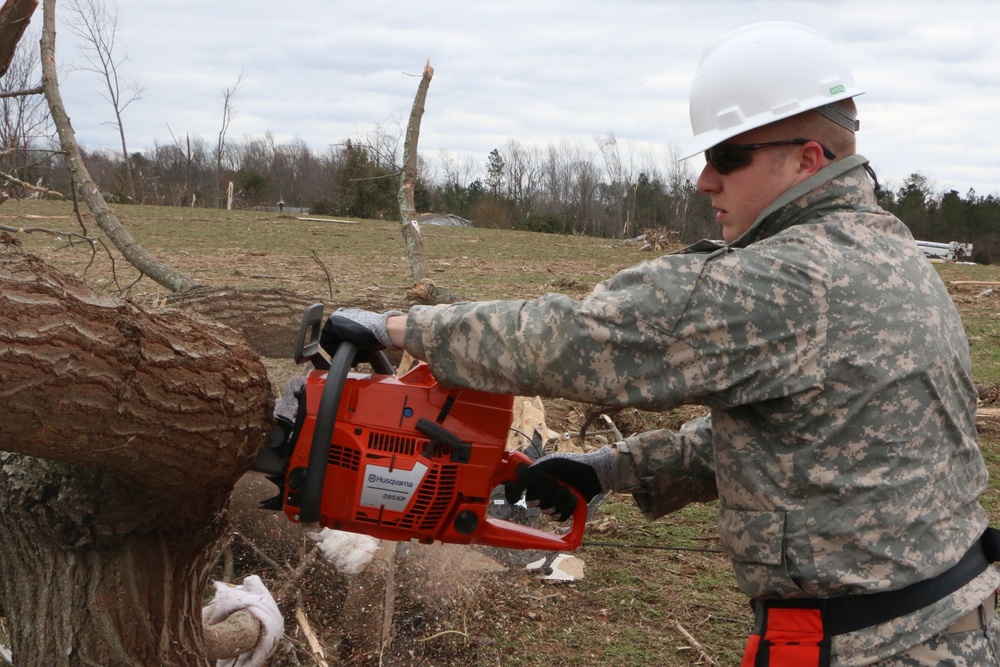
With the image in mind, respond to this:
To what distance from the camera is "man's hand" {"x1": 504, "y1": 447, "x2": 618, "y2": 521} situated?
252cm

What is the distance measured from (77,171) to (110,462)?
159 inches

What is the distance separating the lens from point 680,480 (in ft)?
8.63

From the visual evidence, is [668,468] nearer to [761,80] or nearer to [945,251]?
[761,80]

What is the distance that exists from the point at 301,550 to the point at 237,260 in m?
12.0

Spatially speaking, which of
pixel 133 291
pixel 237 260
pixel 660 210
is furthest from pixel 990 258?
pixel 133 291

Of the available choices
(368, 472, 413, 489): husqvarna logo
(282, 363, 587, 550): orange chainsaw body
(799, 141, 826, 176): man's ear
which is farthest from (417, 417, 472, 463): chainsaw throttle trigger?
(799, 141, 826, 176): man's ear

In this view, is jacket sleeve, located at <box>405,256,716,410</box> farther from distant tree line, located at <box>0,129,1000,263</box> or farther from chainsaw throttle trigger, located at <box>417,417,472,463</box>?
distant tree line, located at <box>0,129,1000,263</box>

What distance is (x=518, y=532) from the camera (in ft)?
→ 8.36

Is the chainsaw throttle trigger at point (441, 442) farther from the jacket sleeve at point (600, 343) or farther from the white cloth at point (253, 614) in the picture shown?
the white cloth at point (253, 614)

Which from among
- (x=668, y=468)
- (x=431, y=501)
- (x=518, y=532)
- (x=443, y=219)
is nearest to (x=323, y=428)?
(x=431, y=501)

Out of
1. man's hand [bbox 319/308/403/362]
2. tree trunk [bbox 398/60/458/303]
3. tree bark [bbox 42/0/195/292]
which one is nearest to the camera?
man's hand [bbox 319/308/403/362]

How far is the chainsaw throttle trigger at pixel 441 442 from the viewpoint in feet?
7.32

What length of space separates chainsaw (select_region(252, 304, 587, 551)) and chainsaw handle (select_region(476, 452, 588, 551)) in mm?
105

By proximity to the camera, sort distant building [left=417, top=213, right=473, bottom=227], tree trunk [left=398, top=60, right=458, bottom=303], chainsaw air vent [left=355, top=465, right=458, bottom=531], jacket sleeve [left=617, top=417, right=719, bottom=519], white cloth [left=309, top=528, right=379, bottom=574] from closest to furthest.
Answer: chainsaw air vent [left=355, top=465, right=458, bottom=531]
jacket sleeve [left=617, top=417, right=719, bottom=519]
white cloth [left=309, top=528, right=379, bottom=574]
tree trunk [left=398, top=60, right=458, bottom=303]
distant building [left=417, top=213, right=473, bottom=227]
